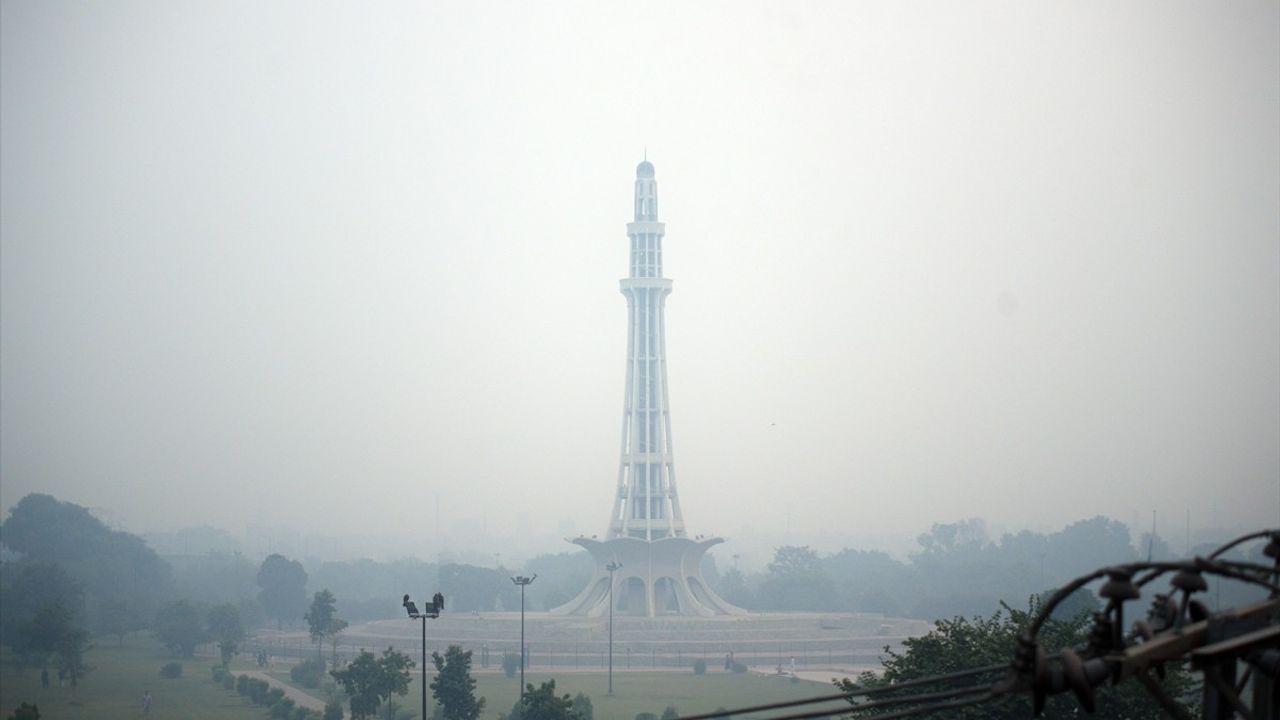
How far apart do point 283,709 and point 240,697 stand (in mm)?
4849

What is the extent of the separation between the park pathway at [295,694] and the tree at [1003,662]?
69.8 ft

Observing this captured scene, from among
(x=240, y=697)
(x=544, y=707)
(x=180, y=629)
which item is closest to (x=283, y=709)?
(x=240, y=697)

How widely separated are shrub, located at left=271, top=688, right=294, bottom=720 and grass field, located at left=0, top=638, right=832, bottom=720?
1.22 feet

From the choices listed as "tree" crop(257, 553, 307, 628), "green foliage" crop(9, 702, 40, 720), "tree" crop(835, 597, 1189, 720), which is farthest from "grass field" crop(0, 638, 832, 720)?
"tree" crop(257, 553, 307, 628)

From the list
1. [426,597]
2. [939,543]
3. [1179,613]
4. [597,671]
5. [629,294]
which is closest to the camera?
[1179,613]

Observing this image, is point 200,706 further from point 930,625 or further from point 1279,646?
point 930,625

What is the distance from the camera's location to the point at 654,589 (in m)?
80.5

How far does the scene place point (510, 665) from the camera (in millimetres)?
55656

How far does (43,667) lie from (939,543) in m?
94.9

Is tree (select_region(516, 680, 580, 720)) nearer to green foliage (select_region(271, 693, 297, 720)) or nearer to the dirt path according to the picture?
green foliage (select_region(271, 693, 297, 720))

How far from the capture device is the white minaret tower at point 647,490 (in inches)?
3093

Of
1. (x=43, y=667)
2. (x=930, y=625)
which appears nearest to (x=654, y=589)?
(x=930, y=625)

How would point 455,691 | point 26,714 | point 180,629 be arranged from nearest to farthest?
1. point 26,714
2. point 455,691
3. point 180,629

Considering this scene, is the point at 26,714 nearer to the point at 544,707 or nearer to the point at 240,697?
the point at 240,697
